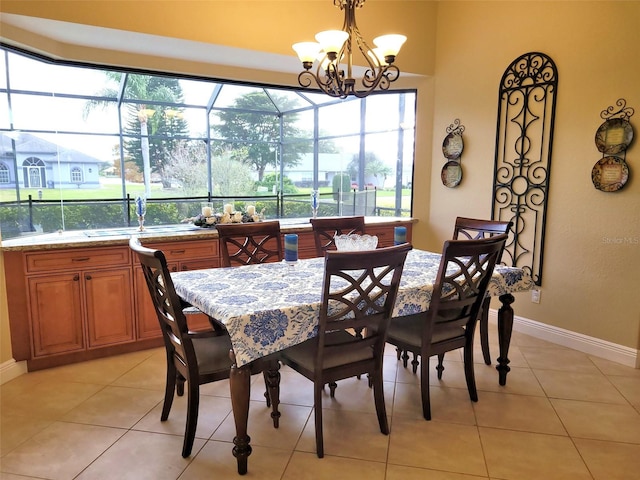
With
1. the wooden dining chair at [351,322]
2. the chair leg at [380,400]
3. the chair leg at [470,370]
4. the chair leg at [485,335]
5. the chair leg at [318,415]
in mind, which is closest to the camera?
the wooden dining chair at [351,322]

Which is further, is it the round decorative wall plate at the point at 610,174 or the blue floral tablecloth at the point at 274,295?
the round decorative wall plate at the point at 610,174

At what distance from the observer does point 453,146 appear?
13.8 ft

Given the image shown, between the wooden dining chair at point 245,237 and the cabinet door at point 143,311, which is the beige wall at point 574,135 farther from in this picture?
the cabinet door at point 143,311

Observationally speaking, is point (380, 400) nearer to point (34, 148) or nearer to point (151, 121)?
point (34, 148)

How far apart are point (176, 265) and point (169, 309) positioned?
148cm

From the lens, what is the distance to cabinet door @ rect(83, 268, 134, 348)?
10.2 ft

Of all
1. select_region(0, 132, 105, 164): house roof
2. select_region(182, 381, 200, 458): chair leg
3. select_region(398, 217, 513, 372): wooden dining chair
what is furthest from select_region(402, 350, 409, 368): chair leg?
select_region(0, 132, 105, 164): house roof

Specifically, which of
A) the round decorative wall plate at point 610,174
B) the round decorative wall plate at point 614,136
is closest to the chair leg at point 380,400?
the round decorative wall plate at point 610,174

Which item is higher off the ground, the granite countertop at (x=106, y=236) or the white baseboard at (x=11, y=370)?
the granite countertop at (x=106, y=236)

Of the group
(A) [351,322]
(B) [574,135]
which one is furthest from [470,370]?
(B) [574,135]

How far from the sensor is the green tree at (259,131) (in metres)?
5.29

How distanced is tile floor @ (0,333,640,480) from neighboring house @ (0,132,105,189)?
149 cm

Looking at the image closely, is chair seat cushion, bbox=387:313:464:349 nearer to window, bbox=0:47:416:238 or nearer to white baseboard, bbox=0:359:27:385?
window, bbox=0:47:416:238

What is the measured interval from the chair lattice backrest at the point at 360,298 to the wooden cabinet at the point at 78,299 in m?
1.90
